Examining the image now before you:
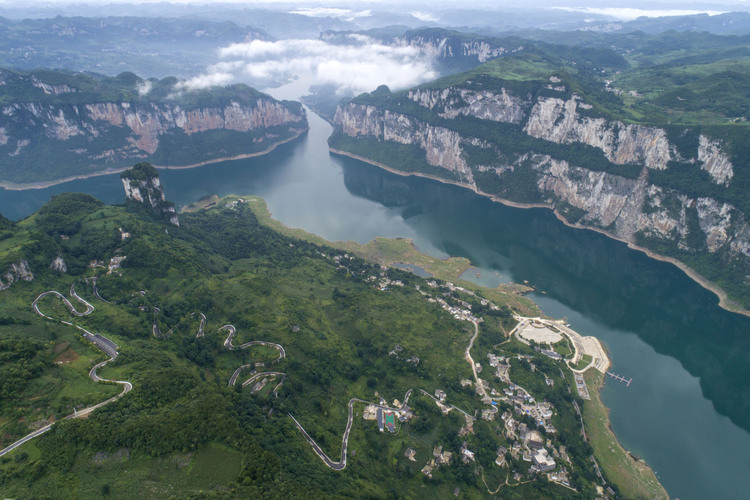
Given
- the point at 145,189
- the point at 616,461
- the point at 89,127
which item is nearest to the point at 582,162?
the point at 616,461

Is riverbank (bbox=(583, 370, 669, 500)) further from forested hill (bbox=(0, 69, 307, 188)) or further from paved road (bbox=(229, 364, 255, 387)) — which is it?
forested hill (bbox=(0, 69, 307, 188))

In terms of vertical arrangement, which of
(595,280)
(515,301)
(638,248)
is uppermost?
(638,248)

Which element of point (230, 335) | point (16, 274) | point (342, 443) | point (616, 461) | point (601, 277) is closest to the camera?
point (342, 443)

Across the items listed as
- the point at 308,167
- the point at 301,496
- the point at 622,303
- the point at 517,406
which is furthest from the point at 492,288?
the point at 308,167

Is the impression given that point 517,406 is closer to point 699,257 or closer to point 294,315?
point 294,315

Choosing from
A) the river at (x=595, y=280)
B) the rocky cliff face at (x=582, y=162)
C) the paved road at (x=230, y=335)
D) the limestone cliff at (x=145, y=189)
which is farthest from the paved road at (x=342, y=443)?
the rocky cliff face at (x=582, y=162)

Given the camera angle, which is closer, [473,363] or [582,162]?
[473,363]

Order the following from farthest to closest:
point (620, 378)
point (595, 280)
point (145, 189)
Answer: point (595, 280) → point (145, 189) → point (620, 378)

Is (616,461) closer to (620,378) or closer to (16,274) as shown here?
(620,378)
